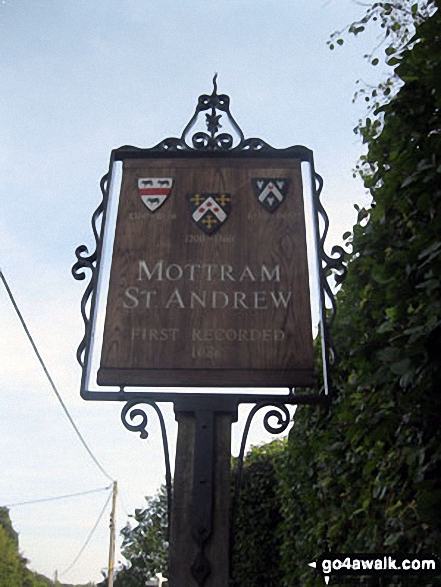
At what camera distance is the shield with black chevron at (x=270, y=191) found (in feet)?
8.23

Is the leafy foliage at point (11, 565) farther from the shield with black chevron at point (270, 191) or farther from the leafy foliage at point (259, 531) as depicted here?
the shield with black chevron at point (270, 191)

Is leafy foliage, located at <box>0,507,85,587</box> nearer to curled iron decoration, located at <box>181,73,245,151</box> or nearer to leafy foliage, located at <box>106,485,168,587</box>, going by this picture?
leafy foliage, located at <box>106,485,168,587</box>

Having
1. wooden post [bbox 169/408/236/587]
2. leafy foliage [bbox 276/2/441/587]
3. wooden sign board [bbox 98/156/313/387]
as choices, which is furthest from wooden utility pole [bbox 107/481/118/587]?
wooden sign board [bbox 98/156/313/387]

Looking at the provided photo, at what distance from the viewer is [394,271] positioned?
2.17 metres

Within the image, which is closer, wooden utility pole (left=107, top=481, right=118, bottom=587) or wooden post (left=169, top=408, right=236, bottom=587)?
wooden post (left=169, top=408, right=236, bottom=587)

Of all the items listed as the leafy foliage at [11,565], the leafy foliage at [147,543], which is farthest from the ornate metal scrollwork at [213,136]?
the leafy foliage at [11,565]

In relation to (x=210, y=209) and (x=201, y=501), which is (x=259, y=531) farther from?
(x=210, y=209)

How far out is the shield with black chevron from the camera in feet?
8.23

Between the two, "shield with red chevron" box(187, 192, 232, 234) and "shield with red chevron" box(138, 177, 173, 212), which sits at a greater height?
"shield with red chevron" box(138, 177, 173, 212)

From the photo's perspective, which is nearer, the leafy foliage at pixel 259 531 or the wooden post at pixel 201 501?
the wooden post at pixel 201 501

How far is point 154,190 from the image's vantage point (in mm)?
2561

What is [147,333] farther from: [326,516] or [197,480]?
[326,516]

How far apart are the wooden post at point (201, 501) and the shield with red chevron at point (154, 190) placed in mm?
782

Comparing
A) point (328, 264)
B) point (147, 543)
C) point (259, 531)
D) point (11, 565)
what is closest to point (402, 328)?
point (328, 264)
